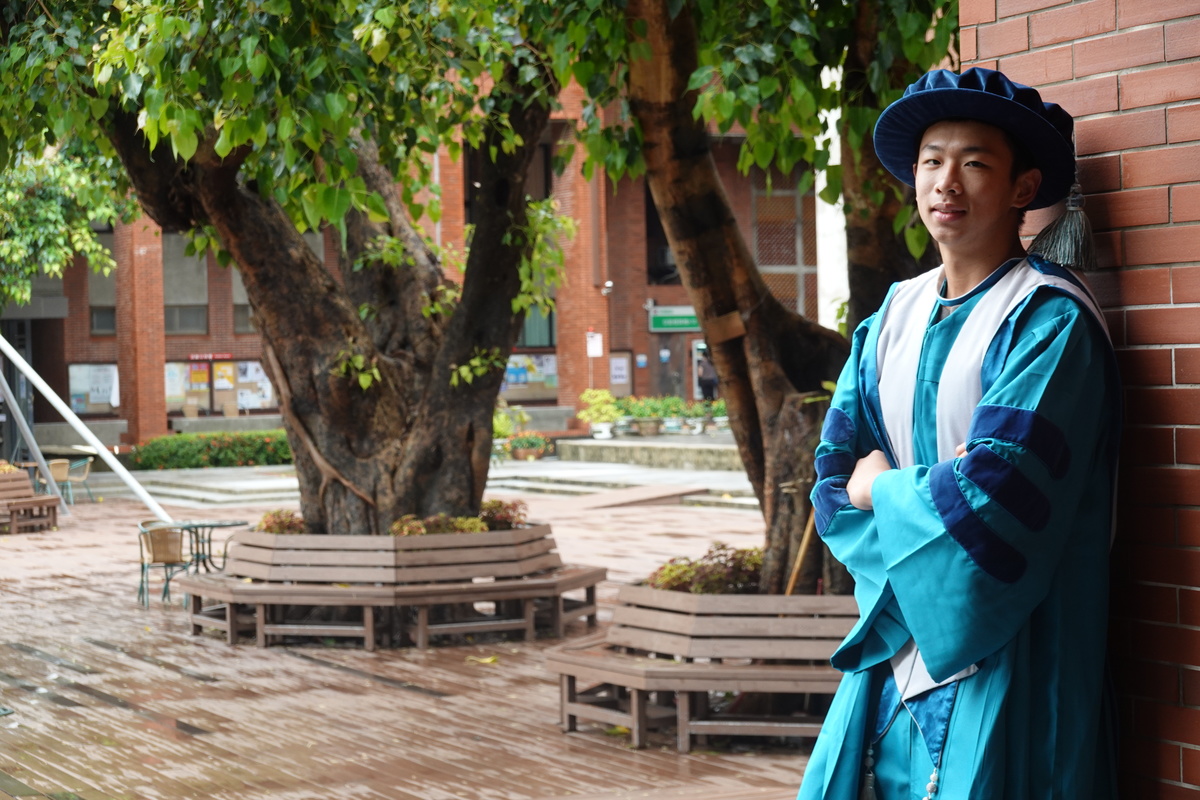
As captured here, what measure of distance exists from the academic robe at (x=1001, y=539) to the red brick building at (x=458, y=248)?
86.7 ft

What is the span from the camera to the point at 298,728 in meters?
6.66

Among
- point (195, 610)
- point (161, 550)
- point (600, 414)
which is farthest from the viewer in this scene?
point (600, 414)

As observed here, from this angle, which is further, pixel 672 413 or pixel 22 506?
pixel 672 413

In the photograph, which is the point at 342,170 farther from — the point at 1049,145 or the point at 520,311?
the point at 1049,145

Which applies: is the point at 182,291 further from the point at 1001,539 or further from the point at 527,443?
the point at 1001,539

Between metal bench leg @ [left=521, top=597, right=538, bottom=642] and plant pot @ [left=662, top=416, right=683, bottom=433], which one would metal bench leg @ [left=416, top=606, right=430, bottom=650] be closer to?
metal bench leg @ [left=521, top=597, right=538, bottom=642]

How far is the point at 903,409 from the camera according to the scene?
2.62 metres

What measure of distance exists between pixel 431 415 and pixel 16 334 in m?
25.9

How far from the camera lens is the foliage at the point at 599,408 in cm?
3134

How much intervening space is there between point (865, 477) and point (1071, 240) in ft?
1.85

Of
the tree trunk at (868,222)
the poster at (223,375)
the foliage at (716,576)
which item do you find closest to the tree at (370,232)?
the tree trunk at (868,222)

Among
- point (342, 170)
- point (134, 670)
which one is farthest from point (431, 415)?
point (342, 170)

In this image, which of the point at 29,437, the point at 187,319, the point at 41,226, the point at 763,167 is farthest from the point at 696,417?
the point at 763,167

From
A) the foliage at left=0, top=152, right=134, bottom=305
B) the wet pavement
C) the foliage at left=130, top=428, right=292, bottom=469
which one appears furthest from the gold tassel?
the foliage at left=130, top=428, right=292, bottom=469
